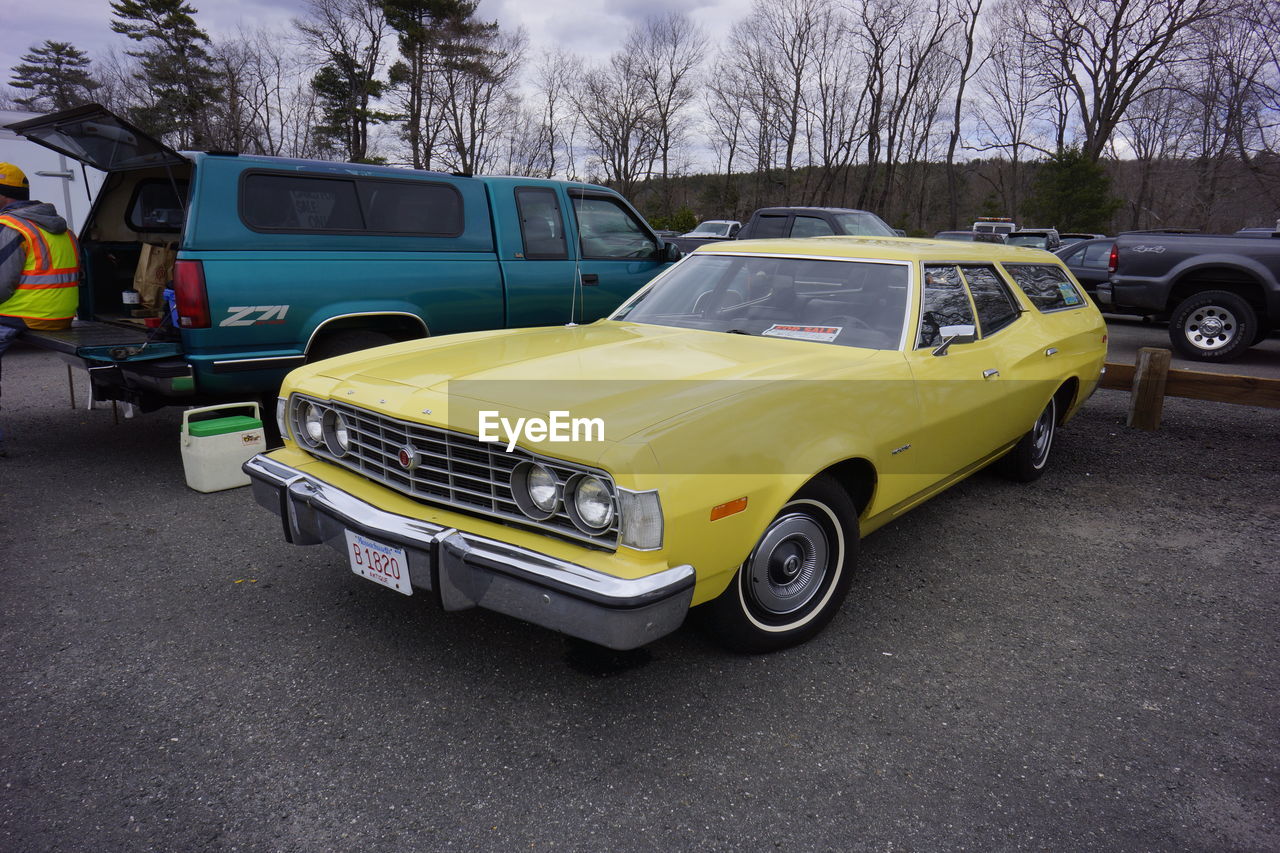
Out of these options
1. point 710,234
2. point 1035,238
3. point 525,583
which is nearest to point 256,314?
point 525,583

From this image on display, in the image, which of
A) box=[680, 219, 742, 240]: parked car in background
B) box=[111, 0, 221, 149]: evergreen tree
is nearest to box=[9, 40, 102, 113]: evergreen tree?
box=[111, 0, 221, 149]: evergreen tree

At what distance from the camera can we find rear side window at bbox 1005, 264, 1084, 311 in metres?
4.85

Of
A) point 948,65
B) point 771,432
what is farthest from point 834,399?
point 948,65

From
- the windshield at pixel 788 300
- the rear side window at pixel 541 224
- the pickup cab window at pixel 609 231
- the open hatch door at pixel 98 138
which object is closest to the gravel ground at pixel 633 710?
the windshield at pixel 788 300

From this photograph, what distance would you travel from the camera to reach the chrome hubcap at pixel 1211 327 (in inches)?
401

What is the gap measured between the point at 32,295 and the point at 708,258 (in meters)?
4.69

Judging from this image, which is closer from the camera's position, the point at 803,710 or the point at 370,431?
the point at 803,710

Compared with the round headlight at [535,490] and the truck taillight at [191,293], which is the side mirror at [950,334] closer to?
the round headlight at [535,490]

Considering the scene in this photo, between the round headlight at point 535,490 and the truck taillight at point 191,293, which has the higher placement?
the truck taillight at point 191,293

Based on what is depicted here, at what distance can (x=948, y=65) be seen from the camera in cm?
4003

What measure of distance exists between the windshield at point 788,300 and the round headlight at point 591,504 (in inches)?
62.3

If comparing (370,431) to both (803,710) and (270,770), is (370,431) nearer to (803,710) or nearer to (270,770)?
(270,770)

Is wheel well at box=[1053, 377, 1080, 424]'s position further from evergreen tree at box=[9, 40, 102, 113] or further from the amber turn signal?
evergreen tree at box=[9, 40, 102, 113]

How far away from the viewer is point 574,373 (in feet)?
9.74
